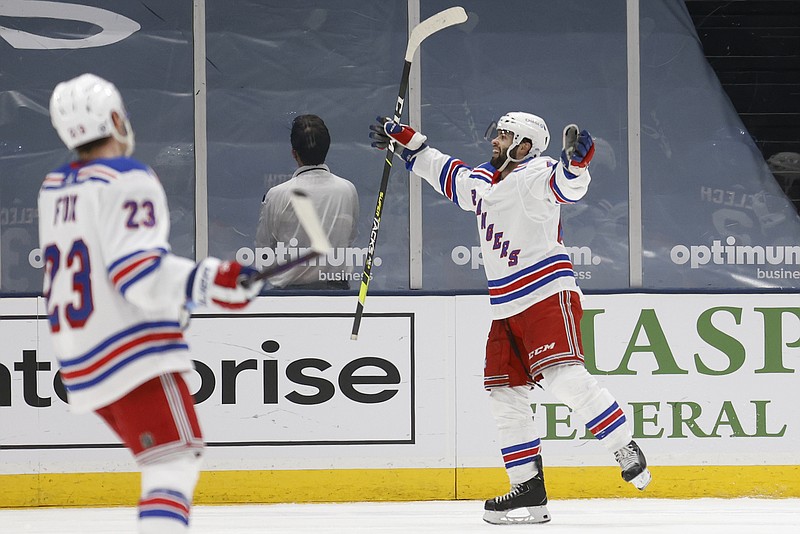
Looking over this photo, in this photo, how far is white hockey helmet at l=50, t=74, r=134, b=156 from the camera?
266 centimetres

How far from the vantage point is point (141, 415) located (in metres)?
2.58

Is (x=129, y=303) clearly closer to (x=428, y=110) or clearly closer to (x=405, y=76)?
(x=405, y=76)

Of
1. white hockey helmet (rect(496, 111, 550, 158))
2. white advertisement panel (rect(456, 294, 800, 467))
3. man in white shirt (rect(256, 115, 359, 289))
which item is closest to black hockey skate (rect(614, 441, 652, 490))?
white advertisement panel (rect(456, 294, 800, 467))

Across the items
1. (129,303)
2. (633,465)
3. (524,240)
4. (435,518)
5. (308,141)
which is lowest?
(435,518)

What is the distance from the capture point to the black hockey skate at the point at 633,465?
4047mm

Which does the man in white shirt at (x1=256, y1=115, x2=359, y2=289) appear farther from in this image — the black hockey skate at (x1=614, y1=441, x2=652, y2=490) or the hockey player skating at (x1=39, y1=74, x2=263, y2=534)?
the hockey player skating at (x1=39, y1=74, x2=263, y2=534)

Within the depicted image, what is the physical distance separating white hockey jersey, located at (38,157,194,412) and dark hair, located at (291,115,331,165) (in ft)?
9.55

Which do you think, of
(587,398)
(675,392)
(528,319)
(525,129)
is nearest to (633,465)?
(587,398)

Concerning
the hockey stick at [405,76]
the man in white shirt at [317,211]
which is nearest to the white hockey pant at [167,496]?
the hockey stick at [405,76]

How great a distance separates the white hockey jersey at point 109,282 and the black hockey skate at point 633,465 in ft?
6.14

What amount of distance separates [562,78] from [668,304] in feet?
3.82

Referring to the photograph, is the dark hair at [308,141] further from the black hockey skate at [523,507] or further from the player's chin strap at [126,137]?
the player's chin strap at [126,137]

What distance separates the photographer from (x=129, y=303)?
102 inches

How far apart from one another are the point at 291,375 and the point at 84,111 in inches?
96.2
